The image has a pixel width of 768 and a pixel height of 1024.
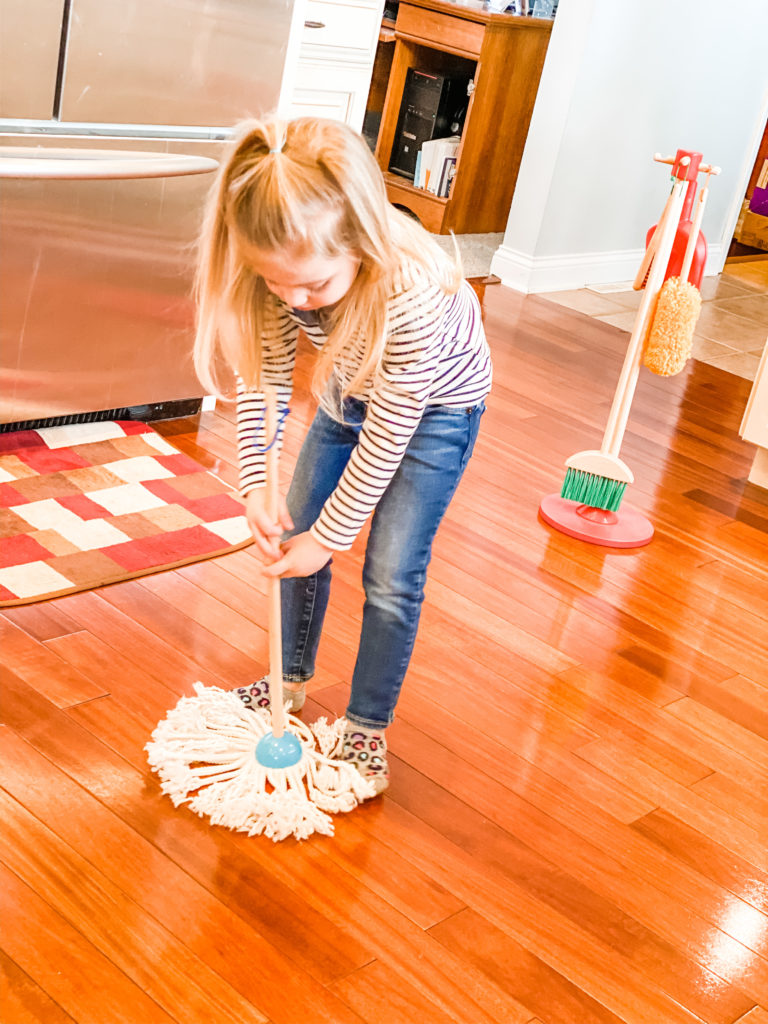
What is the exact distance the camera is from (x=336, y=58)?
10.0 feet

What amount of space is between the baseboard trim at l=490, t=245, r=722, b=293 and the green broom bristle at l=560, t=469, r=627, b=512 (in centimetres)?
179

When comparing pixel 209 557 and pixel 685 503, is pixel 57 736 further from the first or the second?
pixel 685 503

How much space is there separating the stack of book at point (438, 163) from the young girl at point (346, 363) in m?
2.89

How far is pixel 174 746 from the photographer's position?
145 centimetres

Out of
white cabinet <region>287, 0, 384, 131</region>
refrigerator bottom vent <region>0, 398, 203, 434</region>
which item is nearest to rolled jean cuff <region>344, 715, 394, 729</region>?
refrigerator bottom vent <region>0, 398, 203, 434</region>

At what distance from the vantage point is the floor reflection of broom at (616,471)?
2.20m

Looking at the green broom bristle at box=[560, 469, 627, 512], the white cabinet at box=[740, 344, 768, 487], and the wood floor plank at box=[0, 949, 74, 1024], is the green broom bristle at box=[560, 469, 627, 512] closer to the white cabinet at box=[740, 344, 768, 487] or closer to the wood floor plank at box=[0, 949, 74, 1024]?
the white cabinet at box=[740, 344, 768, 487]

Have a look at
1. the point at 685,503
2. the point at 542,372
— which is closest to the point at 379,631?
the point at 685,503

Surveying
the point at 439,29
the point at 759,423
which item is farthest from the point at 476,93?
the point at 759,423

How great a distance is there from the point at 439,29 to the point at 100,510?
2653 mm

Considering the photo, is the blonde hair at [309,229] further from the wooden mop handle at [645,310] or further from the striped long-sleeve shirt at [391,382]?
the wooden mop handle at [645,310]

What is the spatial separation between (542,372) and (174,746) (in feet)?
6.82

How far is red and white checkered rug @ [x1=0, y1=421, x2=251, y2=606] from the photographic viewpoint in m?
1.82

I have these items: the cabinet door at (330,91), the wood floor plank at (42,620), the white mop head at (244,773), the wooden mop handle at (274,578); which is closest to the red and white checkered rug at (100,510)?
the wood floor plank at (42,620)
